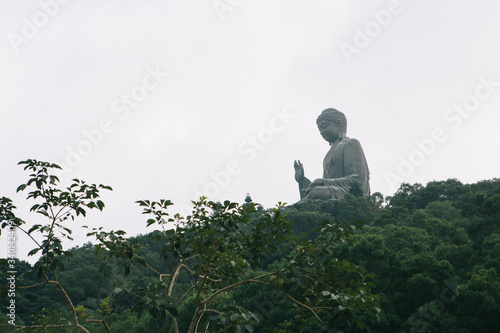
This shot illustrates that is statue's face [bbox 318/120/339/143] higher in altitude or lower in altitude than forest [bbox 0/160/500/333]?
higher

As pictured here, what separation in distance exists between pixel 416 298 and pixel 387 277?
1.08 metres

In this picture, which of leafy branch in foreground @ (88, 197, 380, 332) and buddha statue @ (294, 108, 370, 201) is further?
buddha statue @ (294, 108, 370, 201)

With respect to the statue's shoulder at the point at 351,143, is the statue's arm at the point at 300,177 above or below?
below

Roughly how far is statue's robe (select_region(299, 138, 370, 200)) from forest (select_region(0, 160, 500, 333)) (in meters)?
0.92

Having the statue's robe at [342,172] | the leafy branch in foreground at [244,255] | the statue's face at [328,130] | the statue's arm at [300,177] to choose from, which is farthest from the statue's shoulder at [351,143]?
the leafy branch in foreground at [244,255]

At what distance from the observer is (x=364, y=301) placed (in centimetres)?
472

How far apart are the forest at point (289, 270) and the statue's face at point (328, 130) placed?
4.18m

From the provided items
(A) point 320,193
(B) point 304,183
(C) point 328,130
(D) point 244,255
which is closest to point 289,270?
(D) point 244,255

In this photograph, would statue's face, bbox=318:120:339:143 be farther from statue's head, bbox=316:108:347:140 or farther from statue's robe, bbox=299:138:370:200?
statue's robe, bbox=299:138:370:200

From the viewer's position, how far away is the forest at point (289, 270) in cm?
506

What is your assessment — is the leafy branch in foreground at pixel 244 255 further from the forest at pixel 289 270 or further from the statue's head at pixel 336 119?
the statue's head at pixel 336 119

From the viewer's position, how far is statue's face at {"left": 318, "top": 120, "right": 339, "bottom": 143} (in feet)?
105

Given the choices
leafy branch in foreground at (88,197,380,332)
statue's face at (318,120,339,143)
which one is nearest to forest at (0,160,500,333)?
leafy branch in foreground at (88,197,380,332)

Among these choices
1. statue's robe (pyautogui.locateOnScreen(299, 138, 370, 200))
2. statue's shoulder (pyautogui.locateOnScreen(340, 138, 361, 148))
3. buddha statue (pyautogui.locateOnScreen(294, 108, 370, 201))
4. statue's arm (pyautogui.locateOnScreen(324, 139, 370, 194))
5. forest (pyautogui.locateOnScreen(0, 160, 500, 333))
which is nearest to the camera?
forest (pyautogui.locateOnScreen(0, 160, 500, 333))
